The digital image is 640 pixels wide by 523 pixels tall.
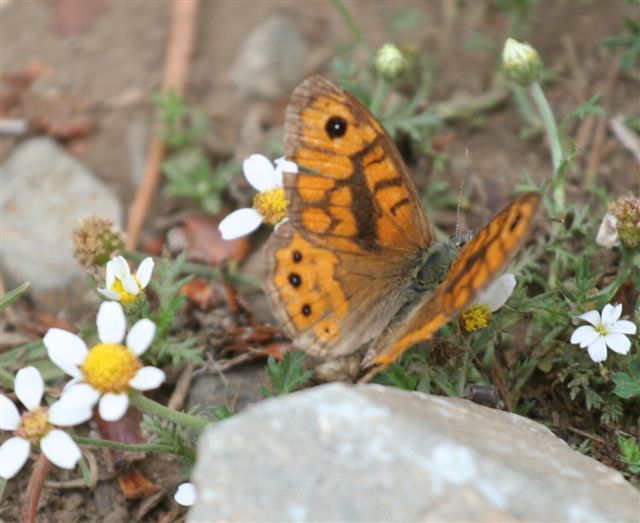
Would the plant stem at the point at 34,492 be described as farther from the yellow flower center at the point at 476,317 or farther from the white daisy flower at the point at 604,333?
the white daisy flower at the point at 604,333

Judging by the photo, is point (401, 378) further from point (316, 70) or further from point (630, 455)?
point (316, 70)

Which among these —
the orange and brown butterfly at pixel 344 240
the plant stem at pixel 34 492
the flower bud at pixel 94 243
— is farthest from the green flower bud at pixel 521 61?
the plant stem at pixel 34 492

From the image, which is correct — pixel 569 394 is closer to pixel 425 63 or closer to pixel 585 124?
pixel 585 124

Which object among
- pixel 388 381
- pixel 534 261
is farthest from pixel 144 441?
pixel 534 261

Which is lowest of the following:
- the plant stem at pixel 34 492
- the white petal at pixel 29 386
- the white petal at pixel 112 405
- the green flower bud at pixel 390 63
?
the plant stem at pixel 34 492

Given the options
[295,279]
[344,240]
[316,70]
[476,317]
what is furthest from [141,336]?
[316,70]
